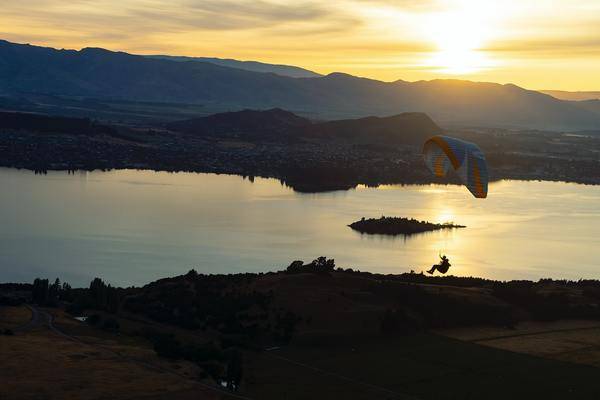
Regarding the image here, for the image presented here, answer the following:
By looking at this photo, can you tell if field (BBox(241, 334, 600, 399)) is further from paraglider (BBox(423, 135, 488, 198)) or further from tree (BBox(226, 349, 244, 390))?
paraglider (BBox(423, 135, 488, 198))

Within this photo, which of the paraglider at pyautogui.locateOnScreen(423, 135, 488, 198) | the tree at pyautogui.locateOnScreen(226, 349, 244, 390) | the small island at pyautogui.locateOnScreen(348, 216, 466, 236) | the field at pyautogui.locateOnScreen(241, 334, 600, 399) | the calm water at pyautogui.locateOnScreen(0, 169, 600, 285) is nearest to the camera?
the field at pyautogui.locateOnScreen(241, 334, 600, 399)

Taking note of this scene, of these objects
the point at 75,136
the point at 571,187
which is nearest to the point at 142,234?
the point at 571,187

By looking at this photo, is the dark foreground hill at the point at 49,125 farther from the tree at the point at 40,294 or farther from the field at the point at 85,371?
the field at the point at 85,371

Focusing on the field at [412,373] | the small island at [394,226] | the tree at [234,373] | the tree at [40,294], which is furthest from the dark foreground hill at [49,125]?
the tree at [234,373]

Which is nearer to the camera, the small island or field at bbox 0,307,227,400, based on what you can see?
field at bbox 0,307,227,400

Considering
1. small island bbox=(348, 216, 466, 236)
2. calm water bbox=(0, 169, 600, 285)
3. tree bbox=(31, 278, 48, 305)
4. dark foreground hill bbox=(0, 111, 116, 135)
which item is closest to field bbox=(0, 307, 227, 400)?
tree bbox=(31, 278, 48, 305)

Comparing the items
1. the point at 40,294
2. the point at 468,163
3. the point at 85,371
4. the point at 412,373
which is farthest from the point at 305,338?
the point at 40,294

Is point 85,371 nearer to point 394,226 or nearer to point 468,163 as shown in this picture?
point 468,163
